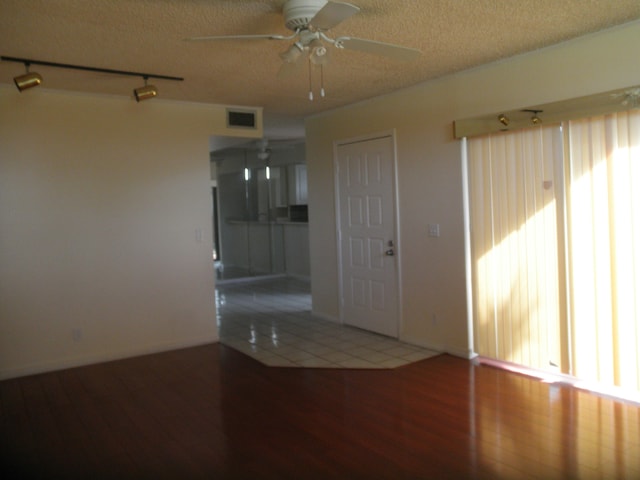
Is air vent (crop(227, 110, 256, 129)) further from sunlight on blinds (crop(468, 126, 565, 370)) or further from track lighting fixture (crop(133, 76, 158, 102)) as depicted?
sunlight on blinds (crop(468, 126, 565, 370))

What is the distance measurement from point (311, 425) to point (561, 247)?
2.21 metres

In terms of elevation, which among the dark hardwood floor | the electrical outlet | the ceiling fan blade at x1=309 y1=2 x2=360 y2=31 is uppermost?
the ceiling fan blade at x1=309 y1=2 x2=360 y2=31

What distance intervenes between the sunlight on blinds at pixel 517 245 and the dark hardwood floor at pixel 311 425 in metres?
0.31

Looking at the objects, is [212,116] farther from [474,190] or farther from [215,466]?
[215,466]

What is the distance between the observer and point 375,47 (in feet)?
9.41

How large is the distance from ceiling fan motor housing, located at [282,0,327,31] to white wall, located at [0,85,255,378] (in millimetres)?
2670

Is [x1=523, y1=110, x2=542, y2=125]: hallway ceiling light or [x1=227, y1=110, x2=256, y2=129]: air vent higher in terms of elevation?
[x1=227, y1=110, x2=256, y2=129]: air vent

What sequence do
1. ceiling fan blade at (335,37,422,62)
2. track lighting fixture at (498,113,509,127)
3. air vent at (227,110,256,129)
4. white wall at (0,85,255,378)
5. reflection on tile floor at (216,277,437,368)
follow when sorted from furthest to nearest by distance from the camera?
air vent at (227,110,256,129) < reflection on tile floor at (216,277,437,368) < white wall at (0,85,255,378) < track lighting fixture at (498,113,509,127) < ceiling fan blade at (335,37,422,62)

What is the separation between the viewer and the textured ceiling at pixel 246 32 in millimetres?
2857

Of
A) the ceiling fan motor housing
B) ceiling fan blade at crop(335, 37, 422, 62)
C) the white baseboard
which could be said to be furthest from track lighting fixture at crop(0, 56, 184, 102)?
the white baseboard

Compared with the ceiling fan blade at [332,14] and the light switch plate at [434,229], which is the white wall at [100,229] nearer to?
the light switch plate at [434,229]

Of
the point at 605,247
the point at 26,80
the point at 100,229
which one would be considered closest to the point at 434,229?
the point at 605,247

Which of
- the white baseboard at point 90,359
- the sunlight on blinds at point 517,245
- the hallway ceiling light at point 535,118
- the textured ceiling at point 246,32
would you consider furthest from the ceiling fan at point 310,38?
the white baseboard at point 90,359

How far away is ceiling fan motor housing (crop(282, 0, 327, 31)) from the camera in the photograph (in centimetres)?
268
